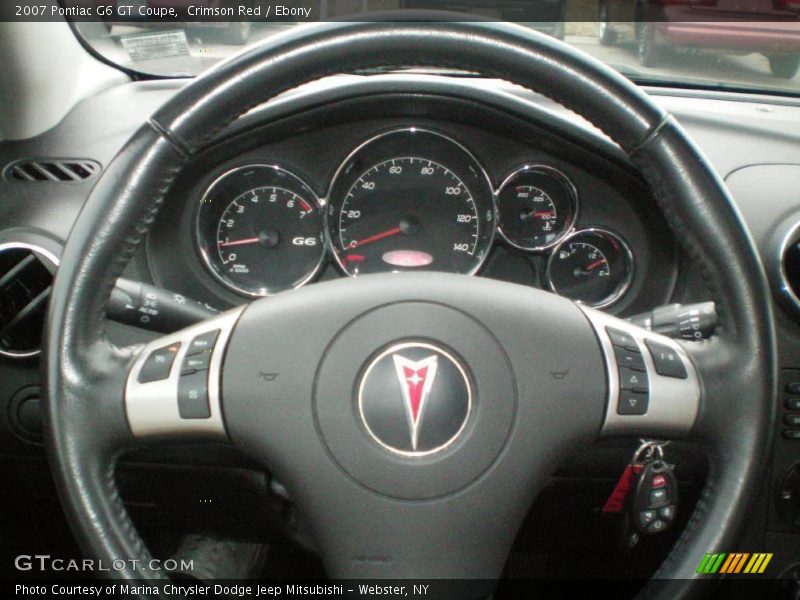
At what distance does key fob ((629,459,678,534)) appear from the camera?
1.46m

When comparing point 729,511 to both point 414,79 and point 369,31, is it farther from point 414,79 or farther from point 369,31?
point 414,79

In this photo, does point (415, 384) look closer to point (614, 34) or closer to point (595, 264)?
point (595, 264)

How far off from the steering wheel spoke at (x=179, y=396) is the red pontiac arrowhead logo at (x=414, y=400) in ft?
0.67

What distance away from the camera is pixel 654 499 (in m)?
1.46

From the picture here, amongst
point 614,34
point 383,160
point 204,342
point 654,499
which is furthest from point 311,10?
point 654,499

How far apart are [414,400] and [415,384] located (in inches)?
0.9

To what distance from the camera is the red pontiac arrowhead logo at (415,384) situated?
3.95 ft

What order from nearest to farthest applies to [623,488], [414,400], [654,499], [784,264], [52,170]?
[414,400], [654,499], [623,488], [784,264], [52,170]

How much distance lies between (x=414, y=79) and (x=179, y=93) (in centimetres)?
88

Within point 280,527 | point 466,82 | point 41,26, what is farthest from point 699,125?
point 41,26

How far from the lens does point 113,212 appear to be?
49.7 inches

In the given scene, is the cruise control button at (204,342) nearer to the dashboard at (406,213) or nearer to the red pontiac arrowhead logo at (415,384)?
the red pontiac arrowhead logo at (415,384)

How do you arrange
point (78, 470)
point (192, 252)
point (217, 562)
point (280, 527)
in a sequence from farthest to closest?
point (217, 562)
point (192, 252)
point (280, 527)
point (78, 470)

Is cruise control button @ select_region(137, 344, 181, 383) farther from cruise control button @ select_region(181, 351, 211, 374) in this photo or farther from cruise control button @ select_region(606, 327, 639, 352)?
cruise control button @ select_region(606, 327, 639, 352)
